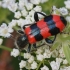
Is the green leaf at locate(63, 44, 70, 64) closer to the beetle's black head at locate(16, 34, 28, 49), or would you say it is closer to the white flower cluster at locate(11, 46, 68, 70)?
the white flower cluster at locate(11, 46, 68, 70)

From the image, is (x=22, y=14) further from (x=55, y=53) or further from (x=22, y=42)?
(x=55, y=53)

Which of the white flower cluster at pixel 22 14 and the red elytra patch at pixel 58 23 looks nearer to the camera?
the red elytra patch at pixel 58 23

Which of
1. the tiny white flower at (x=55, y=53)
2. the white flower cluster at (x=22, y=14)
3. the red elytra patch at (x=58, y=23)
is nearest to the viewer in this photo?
the red elytra patch at (x=58, y=23)

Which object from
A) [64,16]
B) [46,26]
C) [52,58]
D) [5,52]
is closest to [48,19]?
[46,26]

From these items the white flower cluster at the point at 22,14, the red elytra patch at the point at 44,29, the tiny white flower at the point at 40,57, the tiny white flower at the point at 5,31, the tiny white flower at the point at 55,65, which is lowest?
the tiny white flower at the point at 55,65

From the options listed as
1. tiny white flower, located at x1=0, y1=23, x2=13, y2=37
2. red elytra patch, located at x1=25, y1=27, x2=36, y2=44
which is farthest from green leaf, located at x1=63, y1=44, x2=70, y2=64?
tiny white flower, located at x1=0, y1=23, x2=13, y2=37

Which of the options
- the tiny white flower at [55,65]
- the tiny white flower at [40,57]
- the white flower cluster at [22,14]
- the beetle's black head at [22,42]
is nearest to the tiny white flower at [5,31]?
the white flower cluster at [22,14]

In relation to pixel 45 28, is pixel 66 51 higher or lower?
lower

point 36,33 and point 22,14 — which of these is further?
point 22,14

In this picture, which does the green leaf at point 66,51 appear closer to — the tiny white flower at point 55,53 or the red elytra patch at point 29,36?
the tiny white flower at point 55,53

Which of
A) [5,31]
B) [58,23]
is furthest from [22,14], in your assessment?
[58,23]

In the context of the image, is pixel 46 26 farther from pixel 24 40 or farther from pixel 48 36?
pixel 24 40
